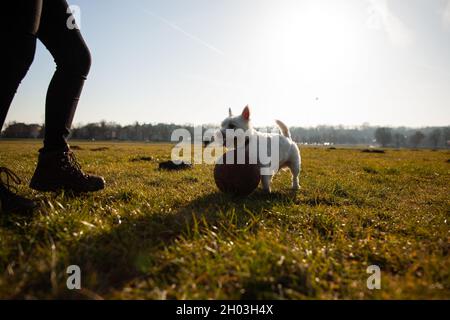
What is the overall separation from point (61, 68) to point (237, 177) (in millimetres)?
3161

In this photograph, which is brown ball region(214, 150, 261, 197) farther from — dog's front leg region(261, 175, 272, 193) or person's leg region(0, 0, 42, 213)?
person's leg region(0, 0, 42, 213)

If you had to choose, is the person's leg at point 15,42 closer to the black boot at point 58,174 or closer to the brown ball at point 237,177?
the black boot at point 58,174

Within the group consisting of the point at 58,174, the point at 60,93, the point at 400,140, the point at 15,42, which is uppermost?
the point at 400,140

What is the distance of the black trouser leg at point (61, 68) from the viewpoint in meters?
3.79

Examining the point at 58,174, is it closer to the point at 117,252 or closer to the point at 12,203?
the point at 12,203

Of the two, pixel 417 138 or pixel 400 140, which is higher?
pixel 417 138

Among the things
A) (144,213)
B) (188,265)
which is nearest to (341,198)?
(144,213)

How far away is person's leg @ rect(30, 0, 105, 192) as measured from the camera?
385 cm

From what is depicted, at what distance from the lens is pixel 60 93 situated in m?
4.01

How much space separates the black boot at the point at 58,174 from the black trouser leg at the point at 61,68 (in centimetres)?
13

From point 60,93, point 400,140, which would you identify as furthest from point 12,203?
point 400,140

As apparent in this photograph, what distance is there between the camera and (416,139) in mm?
177375

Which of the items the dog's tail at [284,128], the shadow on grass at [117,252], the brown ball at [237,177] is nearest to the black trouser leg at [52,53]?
the shadow on grass at [117,252]

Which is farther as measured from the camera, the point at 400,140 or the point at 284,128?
the point at 400,140
